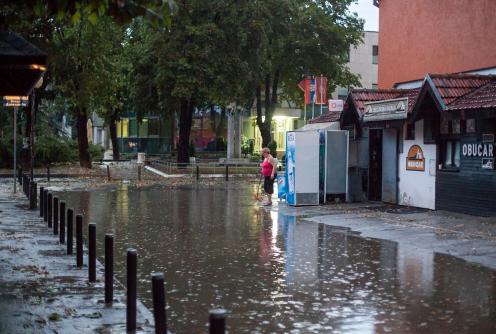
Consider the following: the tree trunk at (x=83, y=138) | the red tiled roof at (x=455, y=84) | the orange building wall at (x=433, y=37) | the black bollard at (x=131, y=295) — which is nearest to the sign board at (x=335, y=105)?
the orange building wall at (x=433, y=37)

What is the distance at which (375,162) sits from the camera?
23.8 m

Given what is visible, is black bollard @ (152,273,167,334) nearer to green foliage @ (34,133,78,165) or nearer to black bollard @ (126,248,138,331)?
black bollard @ (126,248,138,331)

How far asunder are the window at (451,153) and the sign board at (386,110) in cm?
147

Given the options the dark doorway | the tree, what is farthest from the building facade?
the dark doorway

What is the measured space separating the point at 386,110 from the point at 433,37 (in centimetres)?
510

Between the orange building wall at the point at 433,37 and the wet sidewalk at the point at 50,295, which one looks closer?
A: the wet sidewalk at the point at 50,295

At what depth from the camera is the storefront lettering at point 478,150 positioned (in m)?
17.9

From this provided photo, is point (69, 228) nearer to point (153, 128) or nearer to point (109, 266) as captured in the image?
point (109, 266)

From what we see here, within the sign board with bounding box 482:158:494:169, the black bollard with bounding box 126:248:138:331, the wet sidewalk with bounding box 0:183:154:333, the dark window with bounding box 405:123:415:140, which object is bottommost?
the wet sidewalk with bounding box 0:183:154:333

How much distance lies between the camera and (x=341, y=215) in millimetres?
19766

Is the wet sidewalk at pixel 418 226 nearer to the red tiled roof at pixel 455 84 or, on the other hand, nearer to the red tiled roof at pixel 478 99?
the red tiled roof at pixel 478 99

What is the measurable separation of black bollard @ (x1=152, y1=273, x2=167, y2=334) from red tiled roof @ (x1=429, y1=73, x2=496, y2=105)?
1420cm

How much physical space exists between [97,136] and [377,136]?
82.0 meters

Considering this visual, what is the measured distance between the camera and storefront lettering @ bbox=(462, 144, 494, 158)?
1791 cm
